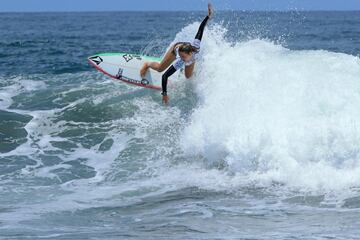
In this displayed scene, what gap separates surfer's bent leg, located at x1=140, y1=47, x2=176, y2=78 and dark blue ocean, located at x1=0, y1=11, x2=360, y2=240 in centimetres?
75

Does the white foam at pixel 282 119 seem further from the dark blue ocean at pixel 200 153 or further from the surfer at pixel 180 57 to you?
the surfer at pixel 180 57

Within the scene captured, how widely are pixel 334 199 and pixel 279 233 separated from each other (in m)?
1.67

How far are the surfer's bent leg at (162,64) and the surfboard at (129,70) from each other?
12cm

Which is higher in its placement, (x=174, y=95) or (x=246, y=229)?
(x=174, y=95)

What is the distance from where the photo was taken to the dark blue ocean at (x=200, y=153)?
7.42 meters

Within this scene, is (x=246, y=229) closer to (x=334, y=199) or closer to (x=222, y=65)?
(x=334, y=199)

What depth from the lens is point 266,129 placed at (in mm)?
10219

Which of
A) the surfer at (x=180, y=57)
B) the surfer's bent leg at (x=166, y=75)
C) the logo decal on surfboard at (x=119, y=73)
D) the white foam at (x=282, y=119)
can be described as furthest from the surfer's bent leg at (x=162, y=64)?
the white foam at (x=282, y=119)

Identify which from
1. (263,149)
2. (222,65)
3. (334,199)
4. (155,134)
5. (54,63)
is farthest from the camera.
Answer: (54,63)

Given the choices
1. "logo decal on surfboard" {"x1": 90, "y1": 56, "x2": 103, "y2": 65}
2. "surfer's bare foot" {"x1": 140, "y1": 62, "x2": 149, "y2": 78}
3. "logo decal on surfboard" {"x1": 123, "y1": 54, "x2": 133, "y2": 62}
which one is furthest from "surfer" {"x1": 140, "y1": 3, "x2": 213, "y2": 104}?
"logo decal on surfboard" {"x1": 90, "y1": 56, "x2": 103, "y2": 65}

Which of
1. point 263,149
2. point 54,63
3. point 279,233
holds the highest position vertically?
point 54,63

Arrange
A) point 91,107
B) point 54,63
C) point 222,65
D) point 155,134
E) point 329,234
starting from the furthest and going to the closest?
point 54,63 < point 91,107 < point 222,65 < point 155,134 < point 329,234

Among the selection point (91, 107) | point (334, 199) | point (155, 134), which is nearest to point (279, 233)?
point (334, 199)

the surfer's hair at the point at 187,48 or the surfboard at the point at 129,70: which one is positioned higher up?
the surfer's hair at the point at 187,48
